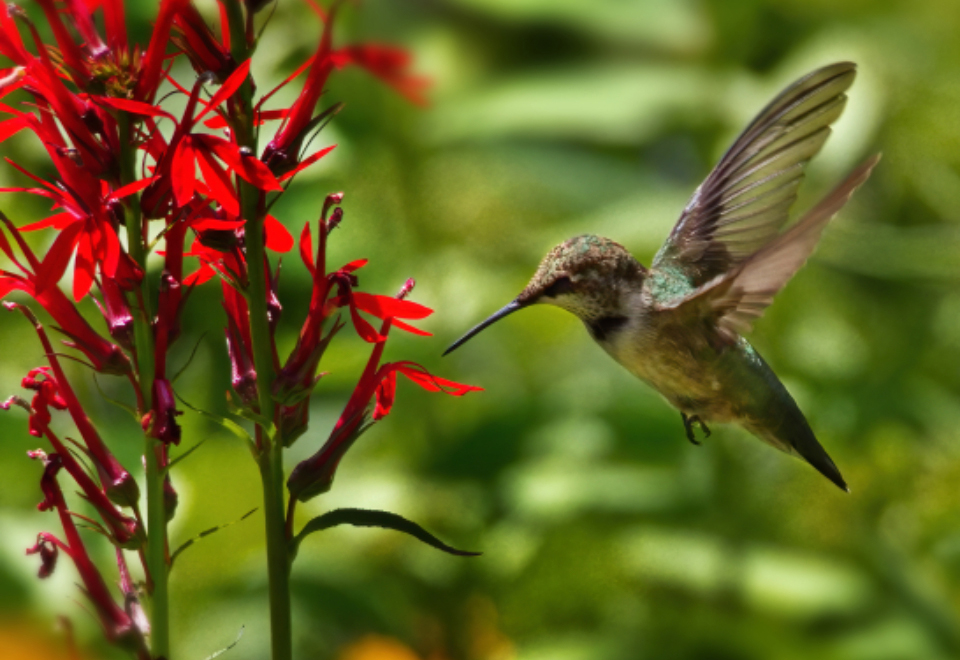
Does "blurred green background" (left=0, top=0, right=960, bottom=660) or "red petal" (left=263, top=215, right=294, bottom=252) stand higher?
"red petal" (left=263, top=215, right=294, bottom=252)

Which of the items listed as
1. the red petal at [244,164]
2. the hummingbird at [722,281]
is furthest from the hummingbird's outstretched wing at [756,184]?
the red petal at [244,164]

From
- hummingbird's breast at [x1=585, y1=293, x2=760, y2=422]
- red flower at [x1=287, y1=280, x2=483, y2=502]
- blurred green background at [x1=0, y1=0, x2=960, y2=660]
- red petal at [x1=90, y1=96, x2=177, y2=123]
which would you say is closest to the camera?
red petal at [x1=90, y1=96, x2=177, y2=123]

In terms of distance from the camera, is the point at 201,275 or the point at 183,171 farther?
the point at 201,275

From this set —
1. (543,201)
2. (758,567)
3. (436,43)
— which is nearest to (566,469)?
(758,567)

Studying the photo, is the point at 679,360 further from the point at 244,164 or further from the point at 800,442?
the point at 244,164

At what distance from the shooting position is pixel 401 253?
1.72 m

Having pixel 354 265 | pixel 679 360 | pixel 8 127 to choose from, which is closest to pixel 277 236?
pixel 354 265

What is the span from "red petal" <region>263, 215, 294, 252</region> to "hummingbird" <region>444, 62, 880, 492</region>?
27cm

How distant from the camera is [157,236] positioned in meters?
0.63

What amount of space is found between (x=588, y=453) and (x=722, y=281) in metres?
0.78

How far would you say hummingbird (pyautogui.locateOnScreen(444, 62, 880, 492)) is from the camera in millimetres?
952

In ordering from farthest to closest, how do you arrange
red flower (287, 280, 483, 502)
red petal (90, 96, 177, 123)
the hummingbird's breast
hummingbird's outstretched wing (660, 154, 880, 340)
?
the hummingbird's breast
hummingbird's outstretched wing (660, 154, 880, 340)
red flower (287, 280, 483, 502)
red petal (90, 96, 177, 123)

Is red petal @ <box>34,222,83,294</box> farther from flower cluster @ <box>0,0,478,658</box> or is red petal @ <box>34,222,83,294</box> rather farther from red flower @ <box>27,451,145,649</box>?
red flower @ <box>27,451,145,649</box>

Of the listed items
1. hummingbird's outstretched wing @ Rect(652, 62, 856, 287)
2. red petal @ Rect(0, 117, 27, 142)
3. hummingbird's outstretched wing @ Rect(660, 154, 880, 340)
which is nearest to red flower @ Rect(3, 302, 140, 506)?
red petal @ Rect(0, 117, 27, 142)
